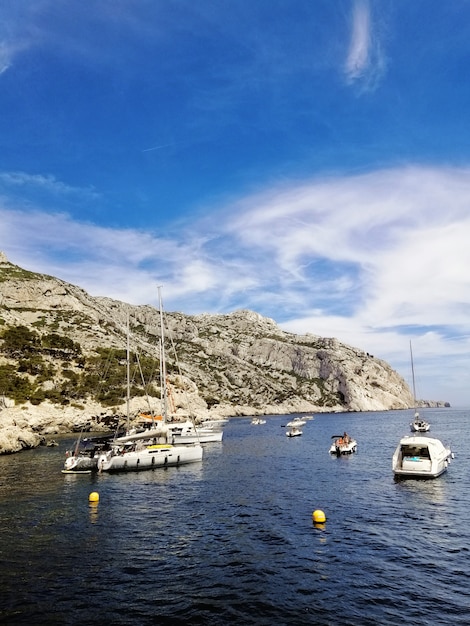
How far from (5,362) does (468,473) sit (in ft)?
379

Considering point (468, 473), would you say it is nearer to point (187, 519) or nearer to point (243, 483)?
point (243, 483)

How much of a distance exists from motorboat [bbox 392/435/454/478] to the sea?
104 centimetres

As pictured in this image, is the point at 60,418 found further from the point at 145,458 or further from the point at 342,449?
the point at 342,449

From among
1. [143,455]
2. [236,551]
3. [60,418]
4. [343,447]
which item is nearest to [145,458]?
[143,455]

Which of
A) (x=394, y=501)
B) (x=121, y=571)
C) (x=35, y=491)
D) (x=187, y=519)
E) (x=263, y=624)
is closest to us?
(x=263, y=624)

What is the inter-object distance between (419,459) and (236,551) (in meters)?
27.6

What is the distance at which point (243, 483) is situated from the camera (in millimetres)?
43500

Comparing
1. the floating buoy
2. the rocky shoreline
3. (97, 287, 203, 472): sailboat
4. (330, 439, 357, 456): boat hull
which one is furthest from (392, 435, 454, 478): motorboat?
the rocky shoreline

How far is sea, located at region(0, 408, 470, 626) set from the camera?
55.9ft

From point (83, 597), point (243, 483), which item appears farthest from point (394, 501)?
point (83, 597)

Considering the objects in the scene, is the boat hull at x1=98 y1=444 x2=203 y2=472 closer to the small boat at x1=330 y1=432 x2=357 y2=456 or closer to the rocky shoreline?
the small boat at x1=330 y1=432 x2=357 y2=456

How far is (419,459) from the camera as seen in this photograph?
4397cm

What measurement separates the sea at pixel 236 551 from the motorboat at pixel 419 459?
1036mm

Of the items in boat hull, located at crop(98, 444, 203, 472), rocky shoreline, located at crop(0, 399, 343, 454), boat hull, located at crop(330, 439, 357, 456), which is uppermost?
rocky shoreline, located at crop(0, 399, 343, 454)
